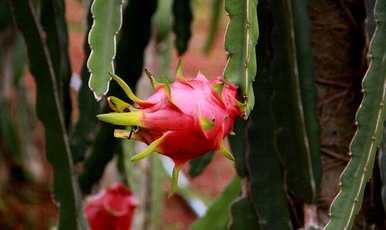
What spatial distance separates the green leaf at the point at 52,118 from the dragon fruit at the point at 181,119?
1.05 feet

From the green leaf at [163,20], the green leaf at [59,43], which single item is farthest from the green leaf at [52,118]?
the green leaf at [163,20]

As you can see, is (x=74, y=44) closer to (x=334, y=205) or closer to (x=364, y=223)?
(x=364, y=223)

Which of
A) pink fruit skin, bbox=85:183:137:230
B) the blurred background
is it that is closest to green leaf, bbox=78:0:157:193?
pink fruit skin, bbox=85:183:137:230

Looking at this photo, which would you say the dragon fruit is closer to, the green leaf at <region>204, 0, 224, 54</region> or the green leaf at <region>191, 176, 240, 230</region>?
the green leaf at <region>191, 176, 240, 230</region>

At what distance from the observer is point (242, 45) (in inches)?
23.3

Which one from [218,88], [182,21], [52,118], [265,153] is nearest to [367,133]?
[218,88]

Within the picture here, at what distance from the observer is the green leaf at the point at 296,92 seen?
0.81m

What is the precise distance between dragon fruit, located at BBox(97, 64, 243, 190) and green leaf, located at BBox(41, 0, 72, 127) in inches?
13.7

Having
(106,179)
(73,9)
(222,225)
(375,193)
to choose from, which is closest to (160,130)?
(375,193)

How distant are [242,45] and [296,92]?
23 cm

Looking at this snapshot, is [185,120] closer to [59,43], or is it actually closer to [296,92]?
[296,92]

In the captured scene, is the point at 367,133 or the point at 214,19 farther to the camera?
the point at 214,19

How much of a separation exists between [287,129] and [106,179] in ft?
4.53

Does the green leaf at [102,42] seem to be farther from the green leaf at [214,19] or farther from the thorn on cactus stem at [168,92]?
the green leaf at [214,19]
